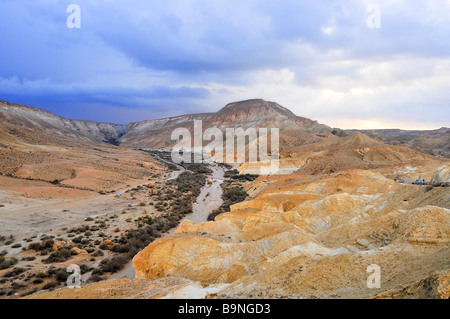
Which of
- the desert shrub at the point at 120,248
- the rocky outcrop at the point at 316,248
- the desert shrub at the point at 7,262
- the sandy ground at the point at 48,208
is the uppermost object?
the rocky outcrop at the point at 316,248

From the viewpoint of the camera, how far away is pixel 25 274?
1392 cm

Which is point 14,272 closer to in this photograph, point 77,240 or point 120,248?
point 77,240

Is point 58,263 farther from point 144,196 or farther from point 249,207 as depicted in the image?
point 144,196

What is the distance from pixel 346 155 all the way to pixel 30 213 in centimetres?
4986

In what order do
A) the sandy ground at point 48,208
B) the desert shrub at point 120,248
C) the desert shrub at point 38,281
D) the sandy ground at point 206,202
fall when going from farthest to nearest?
the sandy ground at point 206,202 < the sandy ground at point 48,208 < the desert shrub at point 120,248 < the desert shrub at point 38,281

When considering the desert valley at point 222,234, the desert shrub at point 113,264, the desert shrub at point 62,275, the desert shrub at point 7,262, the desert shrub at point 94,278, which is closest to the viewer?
the desert valley at point 222,234

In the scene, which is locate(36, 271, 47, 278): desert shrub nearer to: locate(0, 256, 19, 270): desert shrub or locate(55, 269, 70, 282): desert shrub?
locate(55, 269, 70, 282): desert shrub

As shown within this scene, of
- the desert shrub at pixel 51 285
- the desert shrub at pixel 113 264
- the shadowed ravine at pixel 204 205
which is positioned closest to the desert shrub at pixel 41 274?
the desert shrub at pixel 51 285

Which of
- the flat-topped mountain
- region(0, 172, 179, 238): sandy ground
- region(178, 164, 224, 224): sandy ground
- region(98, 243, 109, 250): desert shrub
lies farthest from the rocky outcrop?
the flat-topped mountain

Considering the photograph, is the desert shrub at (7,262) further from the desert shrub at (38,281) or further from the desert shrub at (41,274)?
the desert shrub at (38,281)

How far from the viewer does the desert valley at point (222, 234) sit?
7168 millimetres

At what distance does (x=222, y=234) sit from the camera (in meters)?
16.2
